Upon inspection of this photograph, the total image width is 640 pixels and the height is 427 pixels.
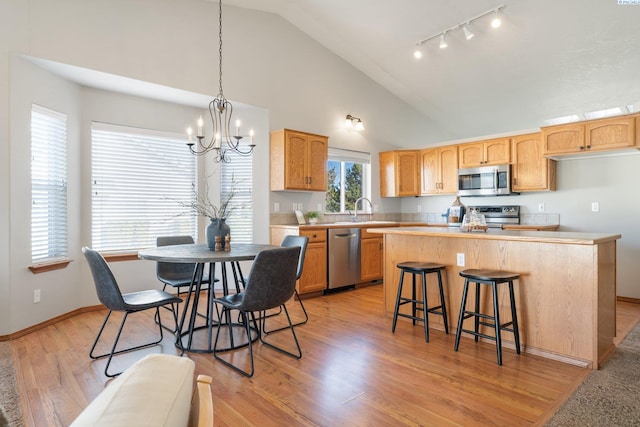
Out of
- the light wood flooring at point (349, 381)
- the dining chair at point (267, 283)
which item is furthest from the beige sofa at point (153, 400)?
the dining chair at point (267, 283)

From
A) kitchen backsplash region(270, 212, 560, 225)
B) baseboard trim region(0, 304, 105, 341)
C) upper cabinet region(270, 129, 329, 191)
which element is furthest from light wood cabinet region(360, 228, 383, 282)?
baseboard trim region(0, 304, 105, 341)

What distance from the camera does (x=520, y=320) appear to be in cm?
287

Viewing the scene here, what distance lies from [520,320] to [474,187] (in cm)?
304

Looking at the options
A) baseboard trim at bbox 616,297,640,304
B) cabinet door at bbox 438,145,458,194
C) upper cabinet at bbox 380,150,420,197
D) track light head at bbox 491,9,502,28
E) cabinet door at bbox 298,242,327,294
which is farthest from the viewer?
upper cabinet at bbox 380,150,420,197

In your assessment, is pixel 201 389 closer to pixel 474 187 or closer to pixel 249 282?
pixel 249 282

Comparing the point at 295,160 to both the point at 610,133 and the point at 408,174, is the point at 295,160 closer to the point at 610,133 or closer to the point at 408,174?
the point at 408,174

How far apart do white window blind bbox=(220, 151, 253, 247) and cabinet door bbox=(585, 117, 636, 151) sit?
4204 millimetres

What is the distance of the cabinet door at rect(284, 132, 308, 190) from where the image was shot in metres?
4.71

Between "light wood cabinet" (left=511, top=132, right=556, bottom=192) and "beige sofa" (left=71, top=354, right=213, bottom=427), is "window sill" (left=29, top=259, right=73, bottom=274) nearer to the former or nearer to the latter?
"beige sofa" (left=71, top=354, right=213, bottom=427)

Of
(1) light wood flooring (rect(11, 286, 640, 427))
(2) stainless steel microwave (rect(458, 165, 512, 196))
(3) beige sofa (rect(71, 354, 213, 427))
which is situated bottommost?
(1) light wood flooring (rect(11, 286, 640, 427))

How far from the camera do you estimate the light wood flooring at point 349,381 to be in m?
1.98

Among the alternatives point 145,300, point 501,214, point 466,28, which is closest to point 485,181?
point 501,214

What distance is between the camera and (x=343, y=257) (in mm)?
4977

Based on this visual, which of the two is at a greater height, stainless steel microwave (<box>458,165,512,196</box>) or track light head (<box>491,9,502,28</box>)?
track light head (<box>491,9,502,28</box>)
